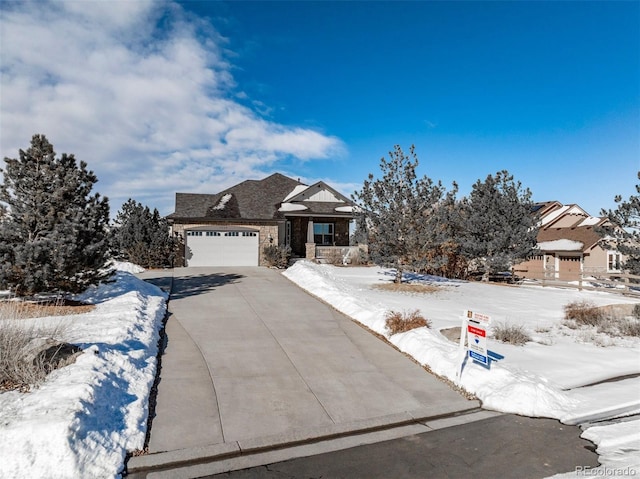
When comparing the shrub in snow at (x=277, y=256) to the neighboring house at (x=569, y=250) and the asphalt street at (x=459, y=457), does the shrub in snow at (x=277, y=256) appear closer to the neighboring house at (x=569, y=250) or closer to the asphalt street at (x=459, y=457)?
the neighboring house at (x=569, y=250)

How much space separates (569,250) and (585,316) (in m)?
19.2

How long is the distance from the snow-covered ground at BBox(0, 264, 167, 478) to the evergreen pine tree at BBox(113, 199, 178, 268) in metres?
16.4

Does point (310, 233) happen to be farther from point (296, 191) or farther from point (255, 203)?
point (296, 191)

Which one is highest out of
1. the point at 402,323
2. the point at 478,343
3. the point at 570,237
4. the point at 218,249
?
the point at 570,237

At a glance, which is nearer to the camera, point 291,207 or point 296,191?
point 291,207

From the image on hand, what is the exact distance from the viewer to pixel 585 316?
1352 cm

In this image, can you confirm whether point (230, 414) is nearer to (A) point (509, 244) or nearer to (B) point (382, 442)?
(B) point (382, 442)

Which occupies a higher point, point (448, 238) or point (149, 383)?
point (448, 238)

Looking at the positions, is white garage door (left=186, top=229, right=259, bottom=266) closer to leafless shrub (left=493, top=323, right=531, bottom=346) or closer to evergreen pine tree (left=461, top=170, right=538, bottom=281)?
evergreen pine tree (left=461, top=170, right=538, bottom=281)

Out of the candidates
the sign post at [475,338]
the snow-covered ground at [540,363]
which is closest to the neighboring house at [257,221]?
the snow-covered ground at [540,363]

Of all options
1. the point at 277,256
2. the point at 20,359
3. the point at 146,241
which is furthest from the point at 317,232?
the point at 20,359

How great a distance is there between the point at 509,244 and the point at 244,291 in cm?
1488

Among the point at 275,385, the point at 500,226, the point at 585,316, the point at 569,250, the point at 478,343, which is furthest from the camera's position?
the point at 569,250

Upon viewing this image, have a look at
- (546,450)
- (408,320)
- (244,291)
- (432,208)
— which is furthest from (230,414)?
(432,208)
